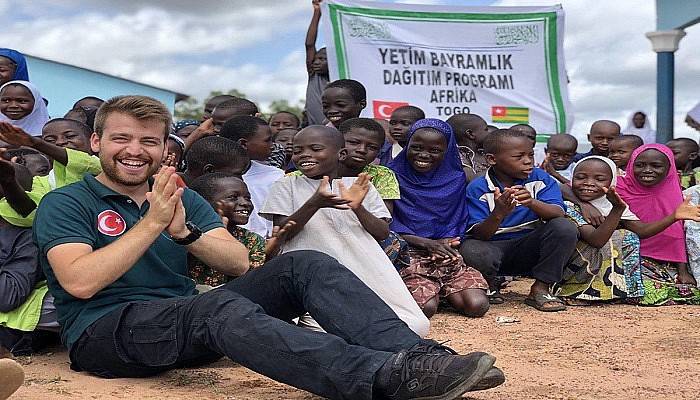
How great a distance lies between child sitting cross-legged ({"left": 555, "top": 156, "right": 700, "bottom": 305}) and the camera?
574 cm

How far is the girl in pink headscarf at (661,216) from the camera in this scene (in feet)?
19.6

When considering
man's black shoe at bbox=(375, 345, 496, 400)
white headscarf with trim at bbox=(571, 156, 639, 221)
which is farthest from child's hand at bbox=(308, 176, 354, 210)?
white headscarf with trim at bbox=(571, 156, 639, 221)

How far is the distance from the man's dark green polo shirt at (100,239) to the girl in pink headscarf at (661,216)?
3.56 metres

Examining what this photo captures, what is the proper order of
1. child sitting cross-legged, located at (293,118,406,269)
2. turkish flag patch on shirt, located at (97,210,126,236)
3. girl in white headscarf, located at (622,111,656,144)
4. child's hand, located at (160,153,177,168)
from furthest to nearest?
girl in white headscarf, located at (622,111,656,144) → child sitting cross-legged, located at (293,118,406,269) → child's hand, located at (160,153,177,168) → turkish flag patch on shirt, located at (97,210,126,236)

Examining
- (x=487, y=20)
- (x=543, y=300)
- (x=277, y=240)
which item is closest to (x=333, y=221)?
(x=277, y=240)

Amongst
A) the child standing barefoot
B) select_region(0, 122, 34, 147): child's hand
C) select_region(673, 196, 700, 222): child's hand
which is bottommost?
select_region(673, 196, 700, 222): child's hand

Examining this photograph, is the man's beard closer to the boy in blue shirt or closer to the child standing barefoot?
the boy in blue shirt

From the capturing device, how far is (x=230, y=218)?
439cm

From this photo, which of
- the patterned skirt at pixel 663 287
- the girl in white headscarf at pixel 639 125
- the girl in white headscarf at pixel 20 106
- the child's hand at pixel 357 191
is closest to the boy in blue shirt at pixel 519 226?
the patterned skirt at pixel 663 287

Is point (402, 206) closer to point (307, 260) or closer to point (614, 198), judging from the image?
point (614, 198)

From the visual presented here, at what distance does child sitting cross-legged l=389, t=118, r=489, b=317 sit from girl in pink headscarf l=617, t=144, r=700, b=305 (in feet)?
4.50

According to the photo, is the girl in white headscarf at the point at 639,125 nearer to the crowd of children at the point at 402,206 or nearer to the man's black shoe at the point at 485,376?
the crowd of children at the point at 402,206

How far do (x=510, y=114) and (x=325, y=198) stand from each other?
481 cm

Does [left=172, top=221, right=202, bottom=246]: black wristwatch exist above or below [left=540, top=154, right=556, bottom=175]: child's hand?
above
